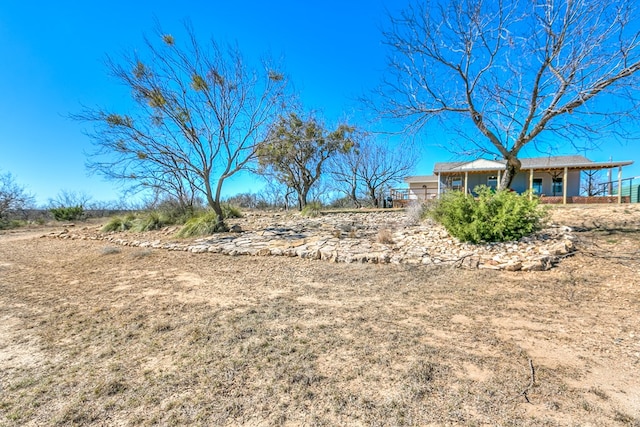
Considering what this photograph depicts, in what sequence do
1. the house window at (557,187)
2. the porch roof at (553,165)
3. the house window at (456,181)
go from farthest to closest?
the house window at (456,181)
the house window at (557,187)
the porch roof at (553,165)

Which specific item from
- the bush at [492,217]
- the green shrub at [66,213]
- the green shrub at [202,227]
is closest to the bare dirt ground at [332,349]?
the bush at [492,217]

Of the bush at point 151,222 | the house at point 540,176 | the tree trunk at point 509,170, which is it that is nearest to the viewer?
the tree trunk at point 509,170

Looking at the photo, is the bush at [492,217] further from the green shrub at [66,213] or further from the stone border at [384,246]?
the green shrub at [66,213]

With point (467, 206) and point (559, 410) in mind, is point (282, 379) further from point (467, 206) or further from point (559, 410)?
point (467, 206)

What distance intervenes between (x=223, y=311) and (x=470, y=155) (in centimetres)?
628

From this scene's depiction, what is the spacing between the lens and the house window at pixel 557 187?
16.2 m

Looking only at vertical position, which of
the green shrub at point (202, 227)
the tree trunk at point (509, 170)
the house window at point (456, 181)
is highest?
the house window at point (456, 181)

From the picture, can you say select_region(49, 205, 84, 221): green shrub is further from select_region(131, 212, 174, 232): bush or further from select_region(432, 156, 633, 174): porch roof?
select_region(432, 156, 633, 174): porch roof

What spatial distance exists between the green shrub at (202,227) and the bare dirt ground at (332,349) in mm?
3849

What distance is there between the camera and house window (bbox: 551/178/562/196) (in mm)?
16219

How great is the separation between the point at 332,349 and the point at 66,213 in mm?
20928

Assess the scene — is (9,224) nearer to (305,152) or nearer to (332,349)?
(305,152)

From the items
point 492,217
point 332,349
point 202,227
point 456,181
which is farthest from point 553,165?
point 332,349

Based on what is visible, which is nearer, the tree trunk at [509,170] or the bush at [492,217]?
the bush at [492,217]
